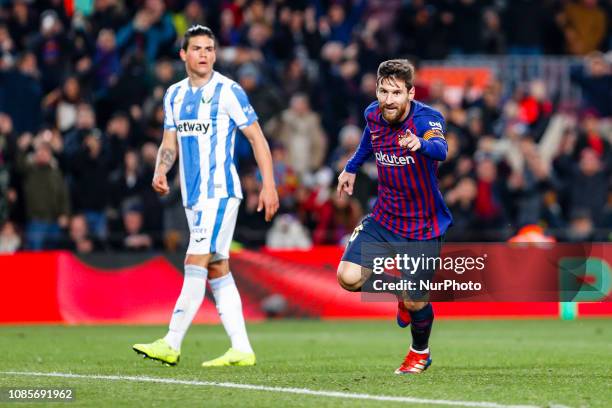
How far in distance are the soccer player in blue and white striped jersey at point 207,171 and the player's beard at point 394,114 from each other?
1.12 m

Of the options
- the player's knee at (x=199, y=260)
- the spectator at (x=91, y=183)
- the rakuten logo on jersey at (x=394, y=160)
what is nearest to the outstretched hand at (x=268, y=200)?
the player's knee at (x=199, y=260)

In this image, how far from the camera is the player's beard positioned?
973 cm

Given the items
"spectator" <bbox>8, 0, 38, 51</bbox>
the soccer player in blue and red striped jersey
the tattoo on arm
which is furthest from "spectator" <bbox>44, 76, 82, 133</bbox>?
the soccer player in blue and red striped jersey

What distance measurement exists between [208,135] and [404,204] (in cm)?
171

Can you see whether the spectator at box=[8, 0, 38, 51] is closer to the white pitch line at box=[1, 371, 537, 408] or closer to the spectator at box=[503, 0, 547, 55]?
the spectator at box=[503, 0, 547, 55]

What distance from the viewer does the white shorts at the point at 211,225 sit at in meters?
10.5

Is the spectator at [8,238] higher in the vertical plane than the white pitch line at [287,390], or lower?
higher

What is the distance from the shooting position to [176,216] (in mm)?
19172

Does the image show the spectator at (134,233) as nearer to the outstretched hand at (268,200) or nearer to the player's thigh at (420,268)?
the outstretched hand at (268,200)

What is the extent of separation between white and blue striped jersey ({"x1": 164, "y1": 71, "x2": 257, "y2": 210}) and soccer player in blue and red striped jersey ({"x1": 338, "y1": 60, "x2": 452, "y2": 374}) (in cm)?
117

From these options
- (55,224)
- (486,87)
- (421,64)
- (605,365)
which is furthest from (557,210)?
(605,365)

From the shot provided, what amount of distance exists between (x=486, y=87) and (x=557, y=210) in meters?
2.44

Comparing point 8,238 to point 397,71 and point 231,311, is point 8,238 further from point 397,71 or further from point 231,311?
point 397,71

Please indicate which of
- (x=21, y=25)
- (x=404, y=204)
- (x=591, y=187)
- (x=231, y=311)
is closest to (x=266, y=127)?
(x=21, y=25)
